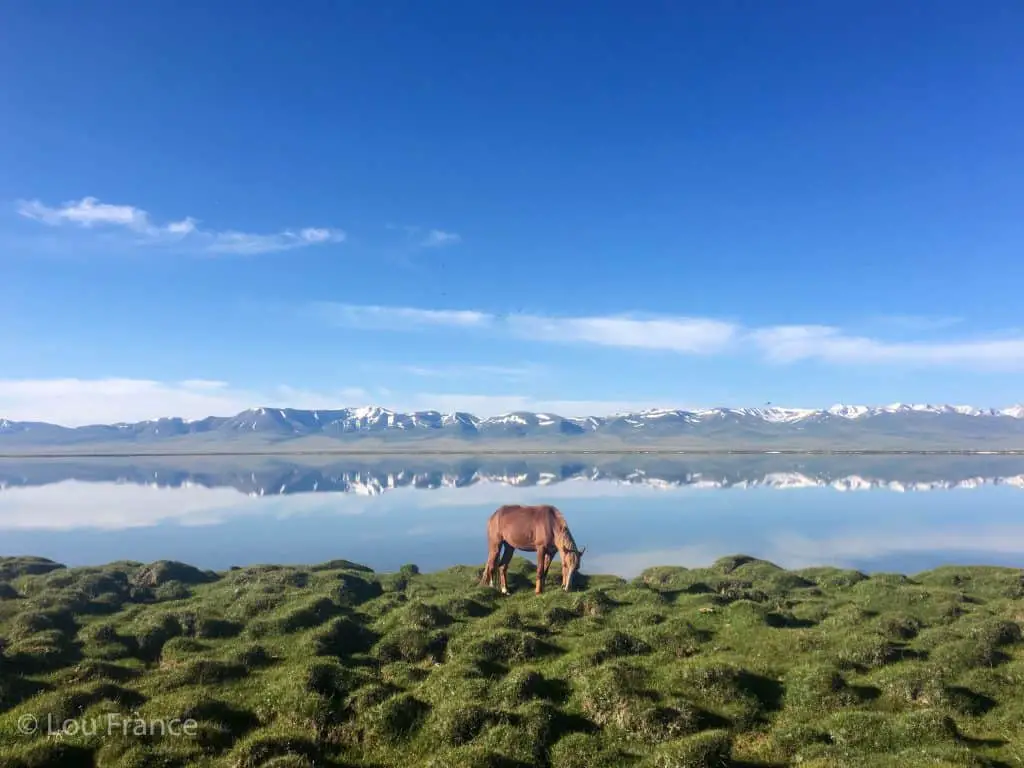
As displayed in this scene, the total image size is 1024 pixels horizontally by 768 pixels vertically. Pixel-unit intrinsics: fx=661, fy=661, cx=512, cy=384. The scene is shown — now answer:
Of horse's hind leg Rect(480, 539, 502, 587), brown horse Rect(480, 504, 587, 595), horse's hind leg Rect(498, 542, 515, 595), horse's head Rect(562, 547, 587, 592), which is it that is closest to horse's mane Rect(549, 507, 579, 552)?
brown horse Rect(480, 504, 587, 595)

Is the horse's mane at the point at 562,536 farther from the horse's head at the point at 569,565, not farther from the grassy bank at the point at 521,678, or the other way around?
the grassy bank at the point at 521,678

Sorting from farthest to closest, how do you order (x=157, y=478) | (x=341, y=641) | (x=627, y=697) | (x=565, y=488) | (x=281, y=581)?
(x=157, y=478), (x=565, y=488), (x=281, y=581), (x=341, y=641), (x=627, y=697)

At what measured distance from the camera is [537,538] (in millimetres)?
27719

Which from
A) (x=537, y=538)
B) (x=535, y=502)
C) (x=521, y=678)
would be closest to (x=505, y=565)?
(x=537, y=538)

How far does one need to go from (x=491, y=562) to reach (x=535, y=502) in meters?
59.3

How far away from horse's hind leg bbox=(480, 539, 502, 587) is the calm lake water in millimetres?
16648

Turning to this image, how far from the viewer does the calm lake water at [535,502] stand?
5199 centimetres

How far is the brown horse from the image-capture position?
89.9 ft

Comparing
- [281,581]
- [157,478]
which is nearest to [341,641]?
[281,581]

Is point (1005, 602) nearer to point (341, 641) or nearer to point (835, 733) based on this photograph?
point (835, 733)

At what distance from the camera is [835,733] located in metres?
13.6

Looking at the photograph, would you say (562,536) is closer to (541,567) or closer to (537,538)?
(537,538)

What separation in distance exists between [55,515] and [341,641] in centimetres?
8067

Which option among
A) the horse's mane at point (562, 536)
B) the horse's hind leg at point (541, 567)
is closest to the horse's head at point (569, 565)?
the horse's mane at point (562, 536)
